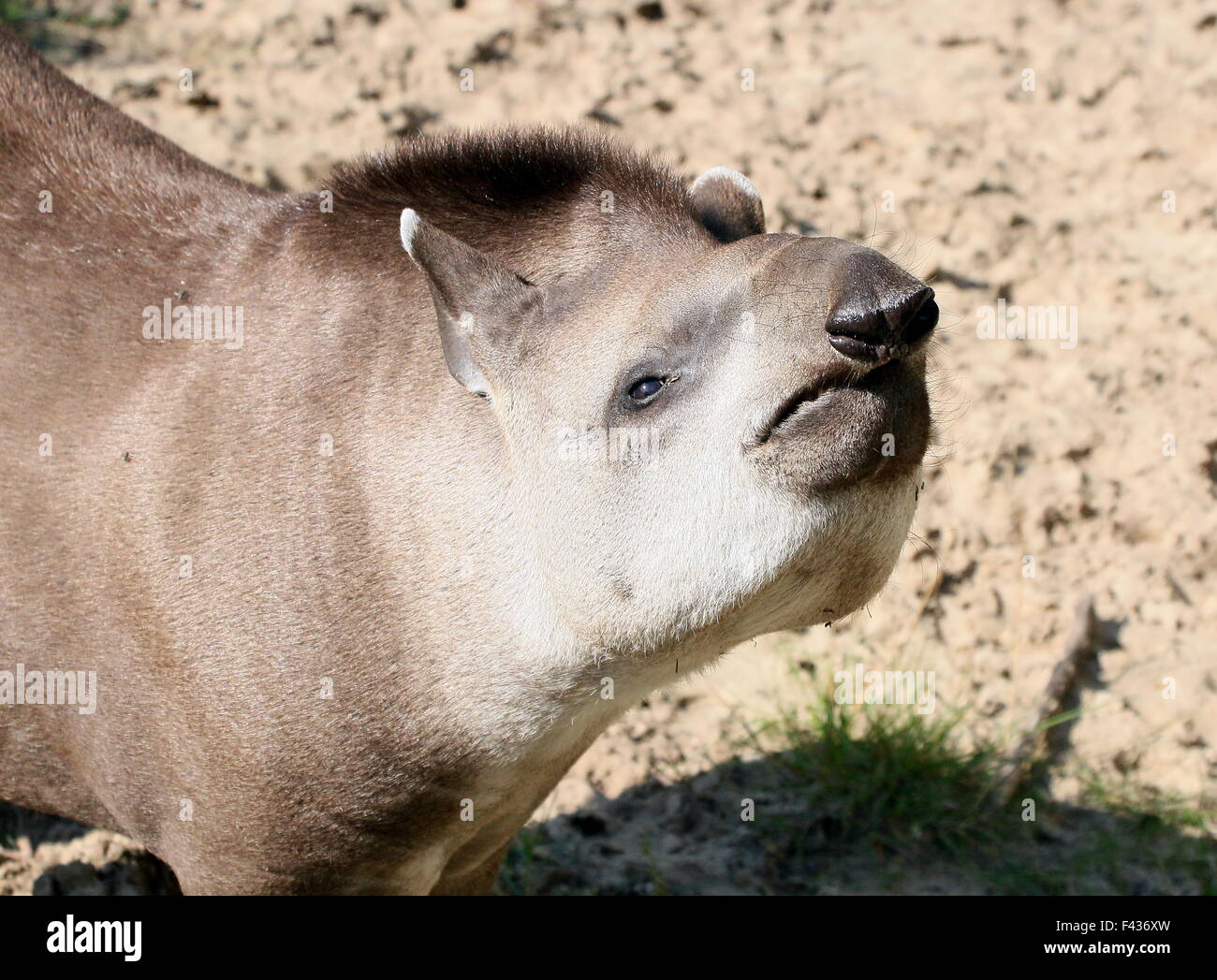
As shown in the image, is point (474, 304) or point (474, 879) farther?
point (474, 879)

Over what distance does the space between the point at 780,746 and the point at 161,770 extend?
2.50 meters

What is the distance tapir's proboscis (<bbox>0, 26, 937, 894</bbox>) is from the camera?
310 cm

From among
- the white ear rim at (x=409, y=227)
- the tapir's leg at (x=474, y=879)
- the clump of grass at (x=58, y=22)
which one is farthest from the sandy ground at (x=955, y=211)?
the white ear rim at (x=409, y=227)

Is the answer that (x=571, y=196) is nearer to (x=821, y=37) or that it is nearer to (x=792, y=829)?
(x=792, y=829)

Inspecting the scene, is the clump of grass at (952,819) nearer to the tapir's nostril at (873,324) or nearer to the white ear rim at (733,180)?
the white ear rim at (733,180)

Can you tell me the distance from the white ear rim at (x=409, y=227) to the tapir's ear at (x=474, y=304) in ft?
0.06

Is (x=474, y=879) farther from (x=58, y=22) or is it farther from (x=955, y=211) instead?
(x=58, y=22)

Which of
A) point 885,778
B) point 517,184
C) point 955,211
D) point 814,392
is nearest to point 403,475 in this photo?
point 517,184

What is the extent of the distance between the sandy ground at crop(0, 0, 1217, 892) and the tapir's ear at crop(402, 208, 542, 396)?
2.09 metres

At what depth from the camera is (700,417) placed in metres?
3.13

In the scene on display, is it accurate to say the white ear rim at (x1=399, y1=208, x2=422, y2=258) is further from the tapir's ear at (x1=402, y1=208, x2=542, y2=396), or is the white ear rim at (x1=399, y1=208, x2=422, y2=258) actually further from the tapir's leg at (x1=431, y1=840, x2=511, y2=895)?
the tapir's leg at (x1=431, y1=840, x2=511, y2=895)

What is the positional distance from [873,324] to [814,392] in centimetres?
19

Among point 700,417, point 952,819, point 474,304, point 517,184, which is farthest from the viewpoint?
point 952,819

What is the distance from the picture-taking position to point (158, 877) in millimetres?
4938
